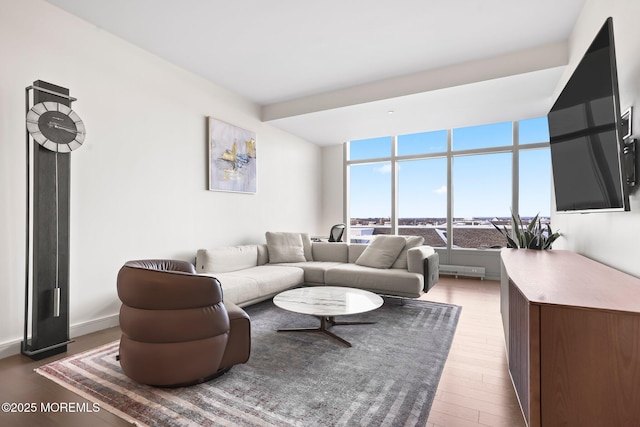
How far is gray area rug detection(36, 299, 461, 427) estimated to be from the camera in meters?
1.64

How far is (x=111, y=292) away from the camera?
3045mm

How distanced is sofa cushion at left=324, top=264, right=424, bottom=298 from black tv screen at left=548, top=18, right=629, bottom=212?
1640mm

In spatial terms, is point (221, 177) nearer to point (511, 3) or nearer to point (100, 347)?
point (100, 347)

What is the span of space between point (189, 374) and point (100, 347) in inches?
46.8

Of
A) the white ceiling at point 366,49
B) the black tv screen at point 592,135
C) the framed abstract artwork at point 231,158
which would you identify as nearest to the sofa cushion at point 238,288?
the framed abstract artwork at point 231,158

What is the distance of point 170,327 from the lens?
6.04 ft

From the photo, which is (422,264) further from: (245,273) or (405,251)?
(245,273)

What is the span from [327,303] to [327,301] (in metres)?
0.06

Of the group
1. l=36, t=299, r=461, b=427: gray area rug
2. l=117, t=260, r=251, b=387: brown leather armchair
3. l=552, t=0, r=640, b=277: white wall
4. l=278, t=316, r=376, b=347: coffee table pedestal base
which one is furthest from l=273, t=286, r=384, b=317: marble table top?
l=552, t=0, r=640, b=277: white wall

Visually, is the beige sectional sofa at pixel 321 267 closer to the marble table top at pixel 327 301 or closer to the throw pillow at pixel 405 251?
the throw pillow at pixel 405 251

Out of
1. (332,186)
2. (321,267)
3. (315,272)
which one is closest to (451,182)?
(332,186)

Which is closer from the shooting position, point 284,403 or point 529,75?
point 284,403

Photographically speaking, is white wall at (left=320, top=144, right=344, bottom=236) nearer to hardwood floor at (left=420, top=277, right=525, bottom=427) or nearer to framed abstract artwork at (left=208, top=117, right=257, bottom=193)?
framed abstract artwork at (left=208, top=117, right=257, bottom=193)

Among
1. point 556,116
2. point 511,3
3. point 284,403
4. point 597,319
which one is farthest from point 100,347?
point 511,3
